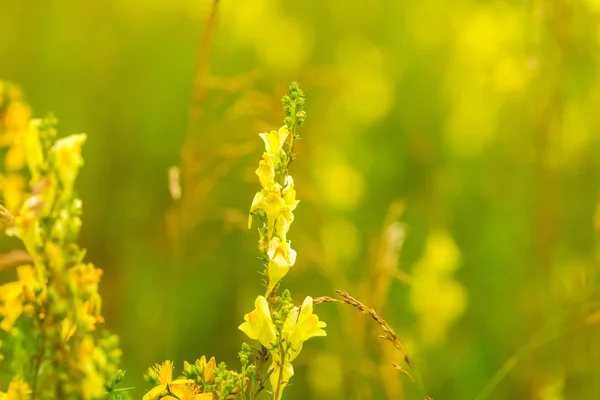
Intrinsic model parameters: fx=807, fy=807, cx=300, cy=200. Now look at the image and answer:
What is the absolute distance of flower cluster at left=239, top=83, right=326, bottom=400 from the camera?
895 millimetres

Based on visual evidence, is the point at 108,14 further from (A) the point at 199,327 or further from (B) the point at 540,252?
(B) the point at 540,252

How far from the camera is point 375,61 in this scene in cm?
428

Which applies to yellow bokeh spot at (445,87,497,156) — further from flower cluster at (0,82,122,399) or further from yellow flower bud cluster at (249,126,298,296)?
flower cluster at (0,82,122,399)

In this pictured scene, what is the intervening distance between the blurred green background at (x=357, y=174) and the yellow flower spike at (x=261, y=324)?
78 centimetres

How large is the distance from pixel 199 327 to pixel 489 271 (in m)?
1.13

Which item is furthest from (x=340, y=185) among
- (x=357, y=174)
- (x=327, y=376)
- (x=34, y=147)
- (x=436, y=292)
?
(x=34, y=147)

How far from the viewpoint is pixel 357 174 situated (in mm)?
3312

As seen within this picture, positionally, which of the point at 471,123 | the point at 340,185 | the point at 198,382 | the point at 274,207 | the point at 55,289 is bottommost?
the point at 198,382

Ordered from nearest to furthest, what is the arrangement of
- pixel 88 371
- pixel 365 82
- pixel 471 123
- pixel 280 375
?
1. pixel 88 371
2. pixel 280 375
3. pixel 471 123
4. pixel 365 82

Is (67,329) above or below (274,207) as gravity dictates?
below

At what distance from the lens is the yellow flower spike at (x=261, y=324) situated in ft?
2.91

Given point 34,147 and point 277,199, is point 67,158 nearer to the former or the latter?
point 34,147

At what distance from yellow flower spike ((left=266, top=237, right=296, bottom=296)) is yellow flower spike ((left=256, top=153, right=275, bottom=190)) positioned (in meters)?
0.07

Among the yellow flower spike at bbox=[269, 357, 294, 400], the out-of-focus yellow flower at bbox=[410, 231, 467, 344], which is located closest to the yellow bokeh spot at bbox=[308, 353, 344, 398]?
the out-of-focus yellow flower at bbox=[410, 231, 467, 344]
